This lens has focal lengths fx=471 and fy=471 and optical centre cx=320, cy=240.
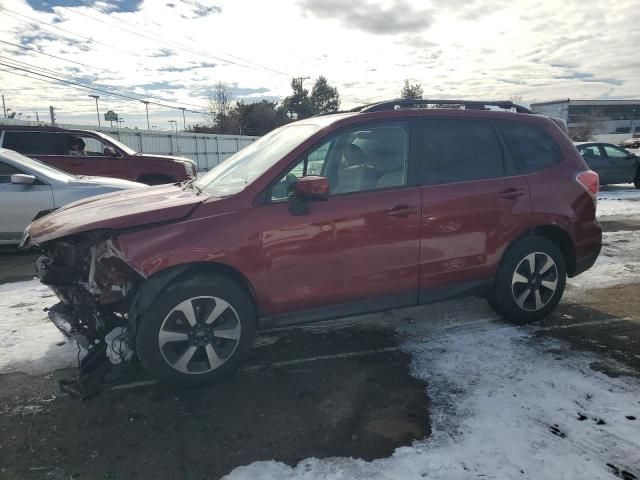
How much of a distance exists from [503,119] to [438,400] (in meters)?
2.61

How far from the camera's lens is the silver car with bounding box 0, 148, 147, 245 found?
6.76 m

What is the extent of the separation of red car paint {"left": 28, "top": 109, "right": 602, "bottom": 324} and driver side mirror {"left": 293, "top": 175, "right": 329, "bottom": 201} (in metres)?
0.16

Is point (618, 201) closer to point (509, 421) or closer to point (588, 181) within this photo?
point (588, 181)

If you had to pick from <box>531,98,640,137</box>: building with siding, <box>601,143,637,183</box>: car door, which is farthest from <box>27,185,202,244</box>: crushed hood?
<box>531,98,640,137</box>: building with siding

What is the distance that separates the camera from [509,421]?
2.80 m

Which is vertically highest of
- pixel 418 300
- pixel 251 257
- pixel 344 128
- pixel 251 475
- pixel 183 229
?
pixel 344 128

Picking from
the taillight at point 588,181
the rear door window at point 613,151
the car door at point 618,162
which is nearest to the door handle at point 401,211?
the taillight at point 588,181

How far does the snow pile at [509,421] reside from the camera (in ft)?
7.90

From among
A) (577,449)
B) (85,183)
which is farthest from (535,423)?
(85,183)

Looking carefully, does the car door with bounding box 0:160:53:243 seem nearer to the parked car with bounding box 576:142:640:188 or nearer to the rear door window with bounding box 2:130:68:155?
the rear door window with bounding box 2:130:68:155

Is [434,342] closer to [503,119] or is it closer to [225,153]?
[503,119]

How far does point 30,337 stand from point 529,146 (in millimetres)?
4793

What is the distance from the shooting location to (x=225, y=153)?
35406 millimetres

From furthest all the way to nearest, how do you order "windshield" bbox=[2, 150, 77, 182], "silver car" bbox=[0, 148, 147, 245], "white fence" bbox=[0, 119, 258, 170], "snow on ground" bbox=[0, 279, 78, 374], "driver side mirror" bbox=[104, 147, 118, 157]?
"white fence" bbox=[0, 119, 258, 170] < "driver side mirror" bbox=[104, 147, 118, 157] < "windshield" bbox=[2, 150, 77, 182] < "silver car" bbox=[0, 148, 147, 245] < "snow on ground" bbox=[0, 279, 78, 374]
